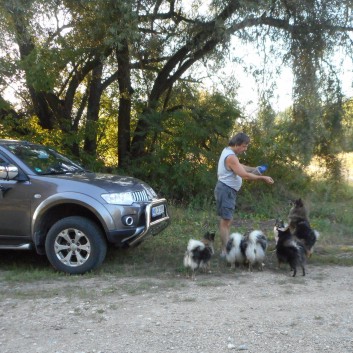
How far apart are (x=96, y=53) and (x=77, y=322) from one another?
8278 mm

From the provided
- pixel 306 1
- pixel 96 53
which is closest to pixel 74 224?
pixel 96 53

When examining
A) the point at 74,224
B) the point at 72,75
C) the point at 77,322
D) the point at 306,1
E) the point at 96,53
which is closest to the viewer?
the point at 77,322

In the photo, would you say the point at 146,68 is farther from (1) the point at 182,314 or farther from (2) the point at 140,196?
(1) the point at 182,314

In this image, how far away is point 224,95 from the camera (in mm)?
13469

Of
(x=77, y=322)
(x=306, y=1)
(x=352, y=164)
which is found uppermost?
(x=306, y=1)

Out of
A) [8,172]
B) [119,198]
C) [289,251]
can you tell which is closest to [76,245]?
[119,198]

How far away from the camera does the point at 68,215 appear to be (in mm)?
7207

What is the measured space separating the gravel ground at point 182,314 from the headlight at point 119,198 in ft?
3.40

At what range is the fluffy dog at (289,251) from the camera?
270 inches

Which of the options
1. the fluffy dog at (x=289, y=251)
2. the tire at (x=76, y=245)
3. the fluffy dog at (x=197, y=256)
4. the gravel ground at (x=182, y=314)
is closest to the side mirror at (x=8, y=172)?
the tire at (x=76, y=245)

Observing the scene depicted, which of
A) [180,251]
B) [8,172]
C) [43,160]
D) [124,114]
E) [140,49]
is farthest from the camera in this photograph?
[124,114]

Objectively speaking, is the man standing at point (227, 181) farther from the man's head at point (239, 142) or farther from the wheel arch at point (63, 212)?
the wheel arch at point (63, 212)

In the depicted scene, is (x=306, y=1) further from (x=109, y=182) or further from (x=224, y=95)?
(x=109, y=182)

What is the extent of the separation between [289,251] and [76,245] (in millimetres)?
2902
